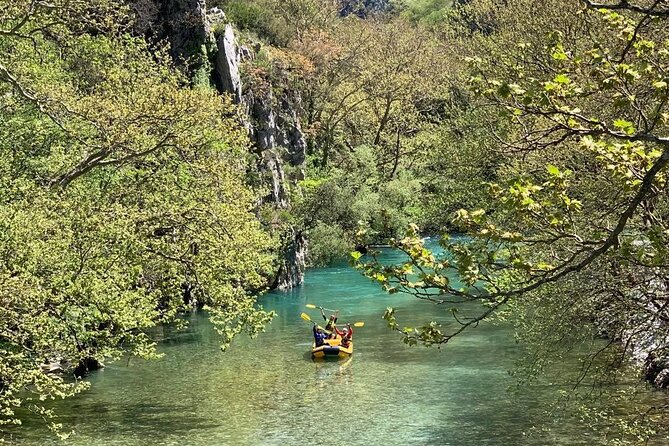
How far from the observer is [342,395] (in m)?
22.2

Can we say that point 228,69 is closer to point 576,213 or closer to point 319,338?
point 319,338

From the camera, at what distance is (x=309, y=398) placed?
21953 mm

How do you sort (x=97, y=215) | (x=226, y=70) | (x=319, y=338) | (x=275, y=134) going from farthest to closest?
1. (x=275, y=134)
2. (x=226, y=70)
3. (x=319, y=338)
4. (x=97, y=215)

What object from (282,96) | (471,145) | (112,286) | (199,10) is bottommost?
(112,286)

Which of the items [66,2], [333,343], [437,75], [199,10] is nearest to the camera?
[66,2]

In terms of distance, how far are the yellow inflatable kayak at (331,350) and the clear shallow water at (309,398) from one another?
42cm

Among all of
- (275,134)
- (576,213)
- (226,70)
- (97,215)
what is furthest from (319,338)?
(275,134)

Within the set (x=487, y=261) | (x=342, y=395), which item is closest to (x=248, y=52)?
(x=342, y=395)

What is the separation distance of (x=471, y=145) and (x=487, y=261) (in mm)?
24494

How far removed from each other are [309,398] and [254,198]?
7.49 meters

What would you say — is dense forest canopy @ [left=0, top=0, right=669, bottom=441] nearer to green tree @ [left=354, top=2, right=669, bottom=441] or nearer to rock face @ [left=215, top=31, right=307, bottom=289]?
green tree @ [left=354, top=2, right=669, bottom=441]

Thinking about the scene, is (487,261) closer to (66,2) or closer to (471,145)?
(66,2)

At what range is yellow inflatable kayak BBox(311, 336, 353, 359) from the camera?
2647 cm

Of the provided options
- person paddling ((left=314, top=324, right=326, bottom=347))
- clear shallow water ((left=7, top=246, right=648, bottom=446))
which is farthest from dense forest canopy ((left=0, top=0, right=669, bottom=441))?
person paddling ((left=314, top=324, right=326, bottom=347))
